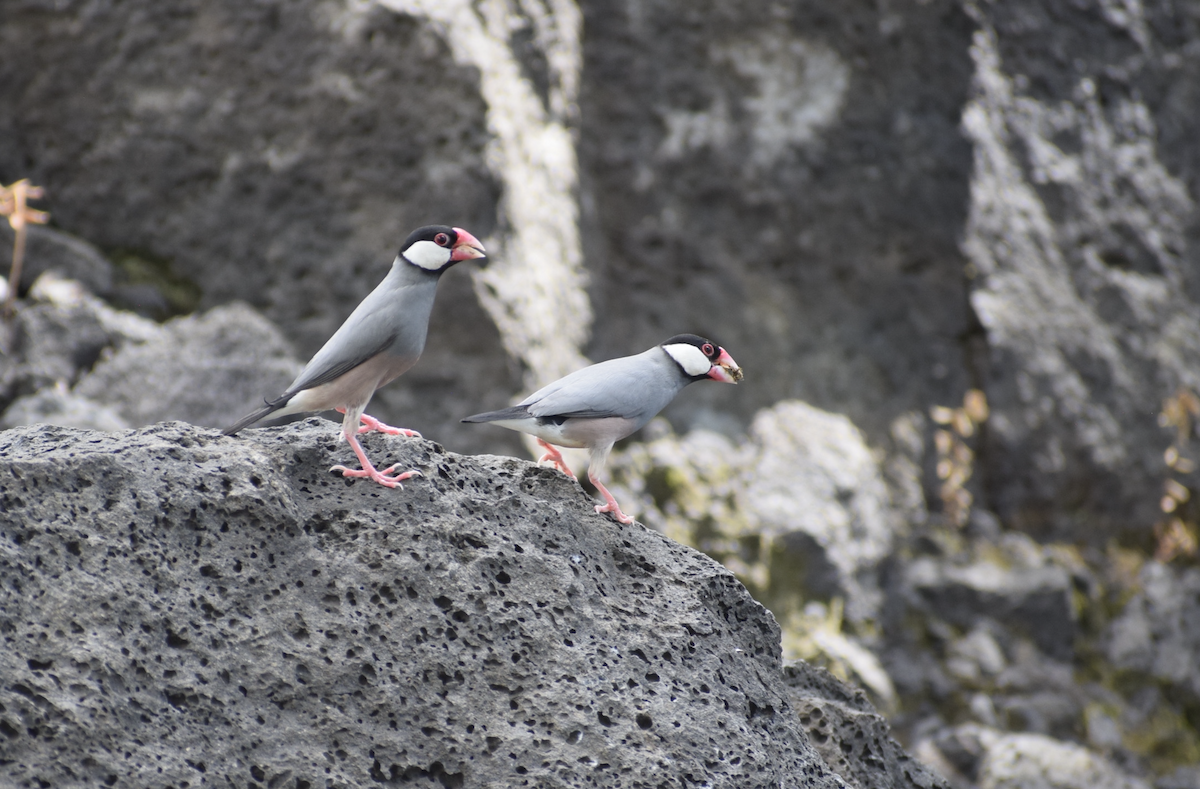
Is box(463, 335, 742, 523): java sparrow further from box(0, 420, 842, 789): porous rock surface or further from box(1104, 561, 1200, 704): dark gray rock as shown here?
box(1104, 561, 1200, 704): dark gray rock

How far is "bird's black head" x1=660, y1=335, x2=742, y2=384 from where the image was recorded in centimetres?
442

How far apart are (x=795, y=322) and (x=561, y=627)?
690cm

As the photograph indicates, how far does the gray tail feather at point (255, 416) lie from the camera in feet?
12.0

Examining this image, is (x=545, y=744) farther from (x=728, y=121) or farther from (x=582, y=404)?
(x=728, y=121)

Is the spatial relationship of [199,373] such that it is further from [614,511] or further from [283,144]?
[614,511]

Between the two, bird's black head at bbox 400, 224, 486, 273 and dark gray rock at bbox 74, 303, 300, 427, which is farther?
dark gray rock at bbox 74, 303, 300, 427

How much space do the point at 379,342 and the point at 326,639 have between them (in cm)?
117

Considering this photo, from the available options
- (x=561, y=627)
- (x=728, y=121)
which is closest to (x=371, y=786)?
(x=561, y=627)

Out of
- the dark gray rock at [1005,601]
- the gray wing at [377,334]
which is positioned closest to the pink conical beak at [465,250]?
the gray wing at [377,334]

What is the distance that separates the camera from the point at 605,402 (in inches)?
161

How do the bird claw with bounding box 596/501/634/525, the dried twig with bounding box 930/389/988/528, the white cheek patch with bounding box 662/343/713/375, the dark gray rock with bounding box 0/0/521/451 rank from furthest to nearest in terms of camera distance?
the dried twig with bounding box 930/389/988/528 → the dark gray rock with bounding box 0/0/521/451 → the white cheek patch with bounding box 662/343/713/375 → the bird claw with bounding box 596/501/634/525

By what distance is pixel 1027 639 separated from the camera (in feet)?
29.8

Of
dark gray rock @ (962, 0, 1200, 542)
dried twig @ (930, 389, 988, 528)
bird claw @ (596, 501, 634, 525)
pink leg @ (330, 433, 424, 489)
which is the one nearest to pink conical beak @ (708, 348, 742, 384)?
bird claw @ (596, 501, 634, 525)

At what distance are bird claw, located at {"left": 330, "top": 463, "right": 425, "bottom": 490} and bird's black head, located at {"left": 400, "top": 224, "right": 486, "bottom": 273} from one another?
877 millimetres
